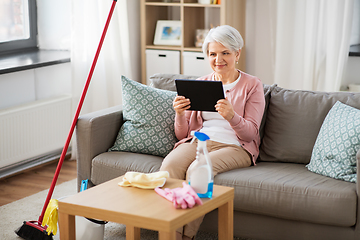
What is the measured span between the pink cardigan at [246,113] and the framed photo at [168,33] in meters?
1.71

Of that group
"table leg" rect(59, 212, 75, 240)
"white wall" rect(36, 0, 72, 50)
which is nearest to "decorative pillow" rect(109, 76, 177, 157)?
"table leg" rect(59, 212, 75, 240)

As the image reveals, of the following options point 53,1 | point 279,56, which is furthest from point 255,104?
point 53,1

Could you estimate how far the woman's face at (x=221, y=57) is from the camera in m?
2.38

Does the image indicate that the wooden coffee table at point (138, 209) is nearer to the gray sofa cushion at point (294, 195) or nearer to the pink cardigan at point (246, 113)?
the gray sofa cushion at point (294, 195)

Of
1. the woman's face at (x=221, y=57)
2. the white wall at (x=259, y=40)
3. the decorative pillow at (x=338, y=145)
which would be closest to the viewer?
the decorative pillow at (x=338, y=145)

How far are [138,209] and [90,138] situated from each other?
0.96 m

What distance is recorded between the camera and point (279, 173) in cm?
224

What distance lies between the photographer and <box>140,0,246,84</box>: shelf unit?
3889 millimetres

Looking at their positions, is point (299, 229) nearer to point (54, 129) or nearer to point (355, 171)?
point (355, 171)

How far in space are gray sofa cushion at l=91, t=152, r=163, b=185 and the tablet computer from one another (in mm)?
372

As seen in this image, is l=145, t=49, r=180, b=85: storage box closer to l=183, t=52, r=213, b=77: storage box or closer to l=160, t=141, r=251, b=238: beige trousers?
l=183, t=52, r=213, b=77: storage box

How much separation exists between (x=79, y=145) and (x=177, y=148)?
0.53m

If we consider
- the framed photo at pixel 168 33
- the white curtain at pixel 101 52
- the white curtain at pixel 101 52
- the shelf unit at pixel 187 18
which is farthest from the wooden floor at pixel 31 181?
the framed photo at pixel 168 33

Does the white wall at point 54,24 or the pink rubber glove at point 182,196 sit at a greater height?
the white wall at point 54,24
